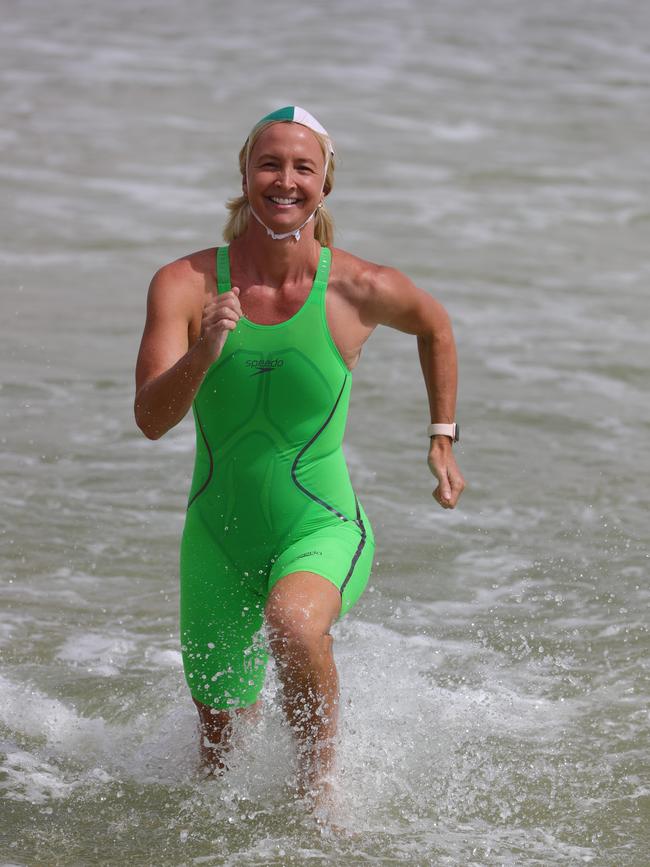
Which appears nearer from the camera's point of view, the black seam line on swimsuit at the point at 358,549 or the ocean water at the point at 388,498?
the black seam line on swimsuit at the point at 358,549

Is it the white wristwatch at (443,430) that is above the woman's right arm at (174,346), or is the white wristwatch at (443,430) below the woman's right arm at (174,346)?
below

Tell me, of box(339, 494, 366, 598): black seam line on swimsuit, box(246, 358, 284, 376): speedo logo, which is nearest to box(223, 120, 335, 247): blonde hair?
box(246, 358, 284, 376): speedo logo

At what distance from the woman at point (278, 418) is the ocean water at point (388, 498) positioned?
47cm

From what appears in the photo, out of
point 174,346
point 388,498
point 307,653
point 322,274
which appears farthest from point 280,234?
point 388,498

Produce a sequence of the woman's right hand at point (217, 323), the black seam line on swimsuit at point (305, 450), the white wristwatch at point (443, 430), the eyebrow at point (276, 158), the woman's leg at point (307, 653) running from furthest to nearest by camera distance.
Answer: the white wristwatch at point (443, 430) → the black seam line on swimsuit at point (305, 450) → the eyebrow at point (276, 158) → the woman's leg at point (307, 653) → the woman's right hand at point (217, 323)

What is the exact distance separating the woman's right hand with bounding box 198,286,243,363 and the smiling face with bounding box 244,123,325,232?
54cm

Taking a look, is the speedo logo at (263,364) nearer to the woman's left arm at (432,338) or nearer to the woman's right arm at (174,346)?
the woman's right arm at (174,346)

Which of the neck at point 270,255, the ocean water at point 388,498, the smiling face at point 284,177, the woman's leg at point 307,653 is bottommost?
the ocean water at point 388,498

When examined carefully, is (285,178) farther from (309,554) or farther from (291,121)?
(309,554)

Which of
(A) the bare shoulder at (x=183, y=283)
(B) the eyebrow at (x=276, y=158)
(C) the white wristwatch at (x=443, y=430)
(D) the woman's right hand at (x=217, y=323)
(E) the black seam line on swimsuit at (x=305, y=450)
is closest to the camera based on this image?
(D) the woman's right hand at (x=217, y=323)

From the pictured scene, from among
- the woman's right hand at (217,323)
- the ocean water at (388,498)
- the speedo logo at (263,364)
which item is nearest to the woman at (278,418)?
the speedo logo at (263,364)

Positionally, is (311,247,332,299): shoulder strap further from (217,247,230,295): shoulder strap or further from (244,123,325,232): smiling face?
(217,247,230,295): shoulder strap

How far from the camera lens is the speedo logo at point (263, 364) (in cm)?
422

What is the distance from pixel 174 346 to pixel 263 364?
29 cm
